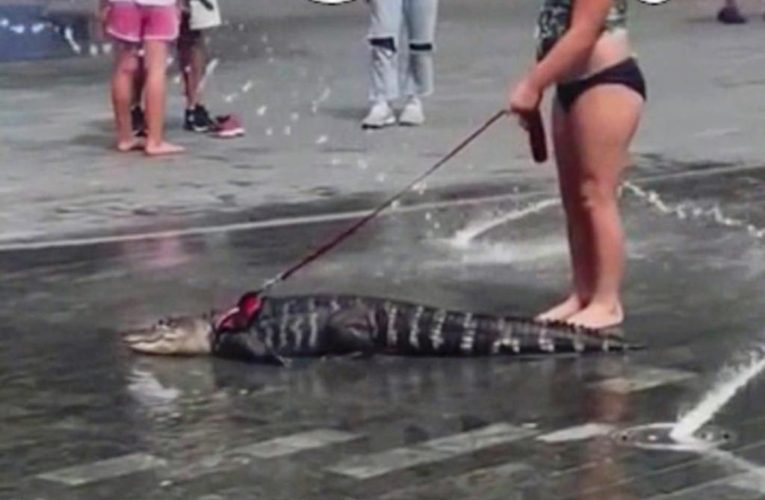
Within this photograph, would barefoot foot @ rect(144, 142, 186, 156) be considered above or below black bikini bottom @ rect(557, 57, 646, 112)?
below

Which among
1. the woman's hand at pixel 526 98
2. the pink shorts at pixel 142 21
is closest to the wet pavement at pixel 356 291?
the pink shorts at pixel 142 21

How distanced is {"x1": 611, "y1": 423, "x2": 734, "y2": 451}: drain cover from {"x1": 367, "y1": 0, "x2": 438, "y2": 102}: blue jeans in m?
7.50

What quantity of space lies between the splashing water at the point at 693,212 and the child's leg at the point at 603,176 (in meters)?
2.11

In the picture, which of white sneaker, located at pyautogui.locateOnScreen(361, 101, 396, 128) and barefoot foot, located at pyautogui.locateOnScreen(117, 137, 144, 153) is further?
white sneaker, located at pyautogui.locateOnScreen(361, 101, 396, 128)

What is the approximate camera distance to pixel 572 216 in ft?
26.0

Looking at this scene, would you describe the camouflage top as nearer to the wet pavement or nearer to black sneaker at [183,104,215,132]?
the wet pavement

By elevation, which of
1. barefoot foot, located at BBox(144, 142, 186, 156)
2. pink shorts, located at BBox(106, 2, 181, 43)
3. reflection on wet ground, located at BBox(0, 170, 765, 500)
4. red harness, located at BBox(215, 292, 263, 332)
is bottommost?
reflection on wet ground, located at BBox(0, 170, 765, 500)

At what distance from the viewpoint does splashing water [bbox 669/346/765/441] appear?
646 cm

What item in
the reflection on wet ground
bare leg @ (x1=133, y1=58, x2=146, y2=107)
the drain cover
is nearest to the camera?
the reflection on wet ground

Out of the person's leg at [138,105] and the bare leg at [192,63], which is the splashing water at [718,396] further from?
the bare leg at [192,63]

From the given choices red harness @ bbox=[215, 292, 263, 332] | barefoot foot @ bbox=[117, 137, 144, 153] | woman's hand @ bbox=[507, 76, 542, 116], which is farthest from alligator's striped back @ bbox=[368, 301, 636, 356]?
barefoot foot @ bbox=[117, 137, 144, 153]

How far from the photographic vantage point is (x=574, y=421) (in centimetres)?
658

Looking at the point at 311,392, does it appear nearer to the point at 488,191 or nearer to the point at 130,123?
the point at 488,191

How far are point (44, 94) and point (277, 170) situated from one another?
4443 mm
